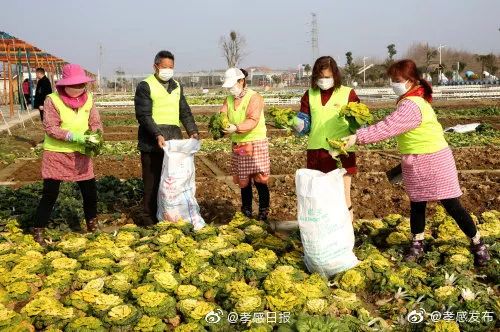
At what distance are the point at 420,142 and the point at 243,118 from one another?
1755 millimetres

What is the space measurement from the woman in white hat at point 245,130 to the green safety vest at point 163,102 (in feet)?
1.51

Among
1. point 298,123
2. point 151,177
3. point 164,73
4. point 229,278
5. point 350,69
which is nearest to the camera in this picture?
point 229,278

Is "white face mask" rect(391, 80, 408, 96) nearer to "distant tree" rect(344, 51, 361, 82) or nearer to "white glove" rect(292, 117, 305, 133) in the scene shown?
Result: "white glove" rect(292, 117, 305, 133)

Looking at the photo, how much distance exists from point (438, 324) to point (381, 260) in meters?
0.88

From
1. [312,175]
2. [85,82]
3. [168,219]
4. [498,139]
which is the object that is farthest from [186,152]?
[498,139]

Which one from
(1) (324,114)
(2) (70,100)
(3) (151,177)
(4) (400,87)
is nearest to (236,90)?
(1) (324,114)

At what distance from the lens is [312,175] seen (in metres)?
3.64

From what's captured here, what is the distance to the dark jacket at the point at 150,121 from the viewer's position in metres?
4.94

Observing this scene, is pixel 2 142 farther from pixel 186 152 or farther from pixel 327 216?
pixel 327 216

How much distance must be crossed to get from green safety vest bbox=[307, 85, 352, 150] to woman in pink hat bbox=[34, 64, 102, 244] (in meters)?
2.01

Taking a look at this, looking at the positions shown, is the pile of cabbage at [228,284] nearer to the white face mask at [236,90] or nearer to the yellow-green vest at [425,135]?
the yellow-green vest at [425,135]

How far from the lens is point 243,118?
5.08 metres

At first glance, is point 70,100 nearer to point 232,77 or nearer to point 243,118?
point 232,77

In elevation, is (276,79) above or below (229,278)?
above
